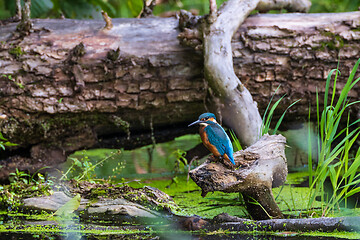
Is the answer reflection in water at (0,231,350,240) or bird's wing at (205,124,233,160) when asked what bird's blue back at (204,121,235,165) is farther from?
reflection in water at (0,231,350,240)

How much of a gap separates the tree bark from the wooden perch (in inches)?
33.4

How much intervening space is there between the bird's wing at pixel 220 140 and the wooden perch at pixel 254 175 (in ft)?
0.22

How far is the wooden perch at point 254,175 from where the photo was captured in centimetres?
154

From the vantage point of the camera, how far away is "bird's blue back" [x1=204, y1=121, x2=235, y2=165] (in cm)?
156

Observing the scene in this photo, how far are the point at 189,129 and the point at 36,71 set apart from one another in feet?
3.51

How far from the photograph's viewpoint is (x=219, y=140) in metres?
1.57

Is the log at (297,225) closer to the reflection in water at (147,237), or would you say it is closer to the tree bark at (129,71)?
the reflection in water at (147,237)

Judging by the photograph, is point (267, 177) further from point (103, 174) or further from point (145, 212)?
point (103, 174)

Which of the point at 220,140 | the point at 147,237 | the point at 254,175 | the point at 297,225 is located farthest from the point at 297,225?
the point at 147,237

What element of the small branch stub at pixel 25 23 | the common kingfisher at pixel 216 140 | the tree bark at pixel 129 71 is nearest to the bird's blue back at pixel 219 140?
→ the common kingfisher at pixel 216 140

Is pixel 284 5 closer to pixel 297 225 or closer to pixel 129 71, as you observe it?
pixel 129 71

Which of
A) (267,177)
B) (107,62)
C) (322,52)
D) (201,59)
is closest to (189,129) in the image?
(201,59)

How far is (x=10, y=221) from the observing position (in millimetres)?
1805

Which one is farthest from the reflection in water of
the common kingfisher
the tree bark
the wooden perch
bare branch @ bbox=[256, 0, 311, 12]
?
bare branch @ bbox=[256, 0, 311, 12]
